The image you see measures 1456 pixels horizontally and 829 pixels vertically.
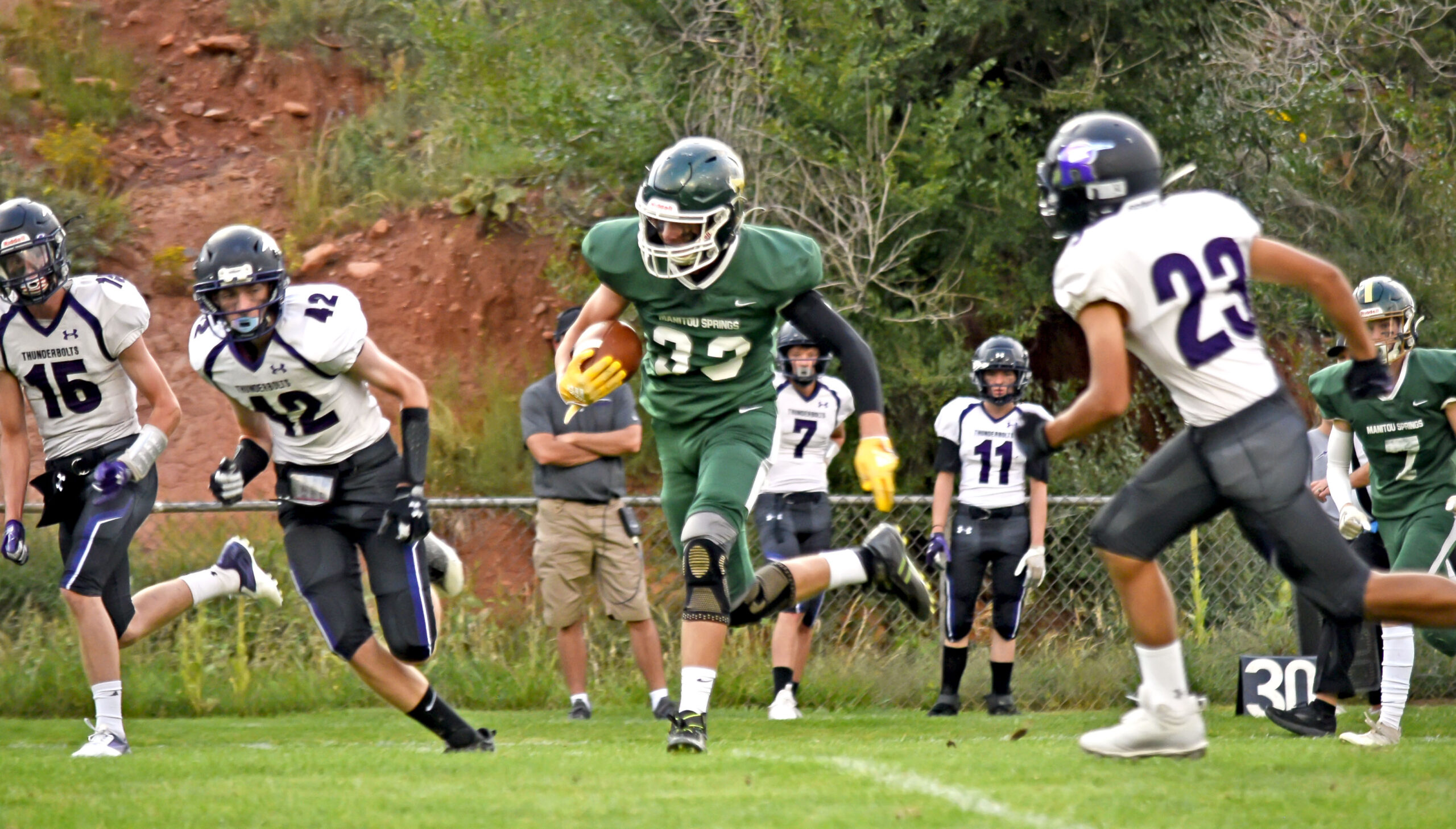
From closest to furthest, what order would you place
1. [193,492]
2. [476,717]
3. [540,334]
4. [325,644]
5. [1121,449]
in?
1. [476,717]
2. [325,644]
3. [1121,449]
4. [193,492]
5. [540,334]

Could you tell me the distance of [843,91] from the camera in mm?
10492

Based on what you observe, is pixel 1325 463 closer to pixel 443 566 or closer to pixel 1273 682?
pixel 1273 682

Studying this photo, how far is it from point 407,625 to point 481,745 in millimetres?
519

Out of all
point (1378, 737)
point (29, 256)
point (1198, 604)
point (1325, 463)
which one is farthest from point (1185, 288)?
point (1198, 604)

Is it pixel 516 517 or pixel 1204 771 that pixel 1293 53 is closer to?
pixel 516 517

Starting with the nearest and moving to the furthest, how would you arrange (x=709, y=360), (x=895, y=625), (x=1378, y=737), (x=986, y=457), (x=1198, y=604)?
1. (x=709, y=360)
2. (x=1378, y=737)
3. (x=986, y=457)
4. (x=1198, y=604)
5. (x=895, y=625)

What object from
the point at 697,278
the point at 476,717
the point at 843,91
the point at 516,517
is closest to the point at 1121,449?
the point at 843,91

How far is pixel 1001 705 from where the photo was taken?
26.3ft

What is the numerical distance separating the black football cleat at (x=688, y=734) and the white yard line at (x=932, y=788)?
0.44 feet

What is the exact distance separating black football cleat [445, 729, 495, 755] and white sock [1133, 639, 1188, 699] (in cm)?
228

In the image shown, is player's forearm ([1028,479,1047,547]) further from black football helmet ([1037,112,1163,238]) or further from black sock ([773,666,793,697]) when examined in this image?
black football helmet ([1037,112,1163,238])

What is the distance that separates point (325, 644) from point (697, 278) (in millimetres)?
4870

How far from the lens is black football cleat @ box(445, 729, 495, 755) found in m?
5.23

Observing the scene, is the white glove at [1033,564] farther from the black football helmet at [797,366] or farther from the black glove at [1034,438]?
the black glove at [1034,438]
